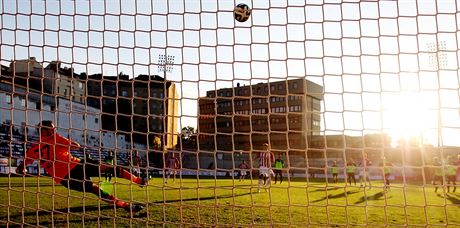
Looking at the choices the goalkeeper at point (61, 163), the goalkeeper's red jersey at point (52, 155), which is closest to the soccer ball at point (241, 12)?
the goalkeeper at point (61, 163)

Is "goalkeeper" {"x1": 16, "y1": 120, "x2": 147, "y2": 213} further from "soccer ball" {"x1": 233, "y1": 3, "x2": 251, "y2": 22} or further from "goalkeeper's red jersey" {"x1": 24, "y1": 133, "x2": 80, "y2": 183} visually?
"soccer ball" {"x1": 233, "y1": 3, "x2": 251, "y2": 22}

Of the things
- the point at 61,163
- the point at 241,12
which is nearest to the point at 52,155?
the point at 61,163

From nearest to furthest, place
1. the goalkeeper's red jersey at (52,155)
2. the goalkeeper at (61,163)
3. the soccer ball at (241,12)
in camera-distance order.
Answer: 1. the soccer ball at (241,12)
2. the goalkeeper at (61,163)
3. the goalkeeper's red jersey at (52,155)

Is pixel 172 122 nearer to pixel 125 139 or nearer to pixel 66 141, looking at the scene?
pixel 66 141

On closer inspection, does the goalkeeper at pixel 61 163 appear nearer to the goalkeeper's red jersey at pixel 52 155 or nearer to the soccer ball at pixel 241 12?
the goalkeeper's red jersey at pixel 52 155

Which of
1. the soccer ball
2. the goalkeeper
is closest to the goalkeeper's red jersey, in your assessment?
the goalkeeper

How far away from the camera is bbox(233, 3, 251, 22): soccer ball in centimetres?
548

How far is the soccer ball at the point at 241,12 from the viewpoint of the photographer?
5.48m

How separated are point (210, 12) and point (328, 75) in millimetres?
1571

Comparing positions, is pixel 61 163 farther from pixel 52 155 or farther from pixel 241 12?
pixel 241 12

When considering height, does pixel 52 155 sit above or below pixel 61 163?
above

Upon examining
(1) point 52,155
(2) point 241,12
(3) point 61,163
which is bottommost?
(3) point 61,163

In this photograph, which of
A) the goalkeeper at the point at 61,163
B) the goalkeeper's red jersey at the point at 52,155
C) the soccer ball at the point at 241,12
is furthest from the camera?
the goalkeeper's red jersey at the point at 52,155

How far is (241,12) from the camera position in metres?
5.51
